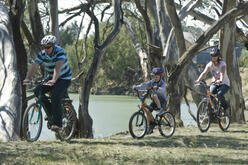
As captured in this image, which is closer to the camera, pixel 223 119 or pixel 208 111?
pixel 208 111

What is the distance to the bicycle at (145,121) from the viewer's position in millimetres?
8695

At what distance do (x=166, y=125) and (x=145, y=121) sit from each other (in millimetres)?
661

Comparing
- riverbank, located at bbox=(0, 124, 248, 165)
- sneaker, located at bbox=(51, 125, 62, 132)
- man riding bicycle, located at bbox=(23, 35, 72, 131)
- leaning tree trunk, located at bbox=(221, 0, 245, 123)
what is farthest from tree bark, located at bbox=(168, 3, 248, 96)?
sneaker, located at bbox=(51, 125, 62, 132)

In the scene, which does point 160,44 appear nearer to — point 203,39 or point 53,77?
point 203,39

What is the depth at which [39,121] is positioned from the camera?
748 cm

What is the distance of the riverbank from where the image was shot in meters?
5.82

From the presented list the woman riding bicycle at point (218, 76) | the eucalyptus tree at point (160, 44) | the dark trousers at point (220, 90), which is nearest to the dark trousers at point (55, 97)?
the woman riding bicycle at point (218, 76)

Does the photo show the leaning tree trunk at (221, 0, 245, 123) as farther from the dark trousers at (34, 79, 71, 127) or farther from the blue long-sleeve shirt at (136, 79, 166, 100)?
the dark trousers at (34, 79, 71, 127)

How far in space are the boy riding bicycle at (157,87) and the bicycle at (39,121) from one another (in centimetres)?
150

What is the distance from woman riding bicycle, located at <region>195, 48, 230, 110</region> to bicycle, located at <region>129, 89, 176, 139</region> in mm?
1475

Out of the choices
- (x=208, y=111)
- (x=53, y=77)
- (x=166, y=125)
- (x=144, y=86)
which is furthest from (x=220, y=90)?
(x=53, y=77)

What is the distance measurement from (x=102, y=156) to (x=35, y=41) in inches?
325

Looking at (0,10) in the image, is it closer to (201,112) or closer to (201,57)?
(201,112)

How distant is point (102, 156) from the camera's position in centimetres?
621
